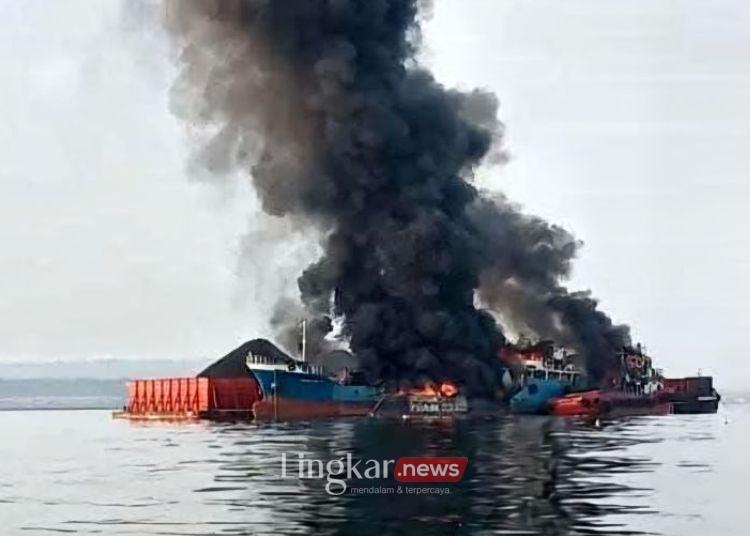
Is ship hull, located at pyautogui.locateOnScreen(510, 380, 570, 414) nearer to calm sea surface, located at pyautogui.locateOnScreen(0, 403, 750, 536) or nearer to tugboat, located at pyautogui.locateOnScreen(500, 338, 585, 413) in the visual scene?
tugboat, located at pyautogui.locateOnScreen(500, 338, 585, 413)

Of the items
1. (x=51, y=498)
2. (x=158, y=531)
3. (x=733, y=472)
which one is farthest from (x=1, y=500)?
(x=733, y=472)

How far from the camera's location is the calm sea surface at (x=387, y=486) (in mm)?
43969

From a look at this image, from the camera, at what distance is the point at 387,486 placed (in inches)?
2191

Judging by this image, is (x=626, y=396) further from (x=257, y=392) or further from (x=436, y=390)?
(x=257, y=392)

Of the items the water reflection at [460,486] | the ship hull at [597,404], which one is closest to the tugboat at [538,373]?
the ship hull at [597,404]

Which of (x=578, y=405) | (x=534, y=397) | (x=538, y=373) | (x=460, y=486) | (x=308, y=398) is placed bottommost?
(x=460, y=486)

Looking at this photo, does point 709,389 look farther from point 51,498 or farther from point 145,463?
point 51,498

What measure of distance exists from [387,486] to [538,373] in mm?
99704

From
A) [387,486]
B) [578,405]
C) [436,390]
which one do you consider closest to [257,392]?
[436,390]

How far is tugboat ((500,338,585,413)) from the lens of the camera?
150 meters

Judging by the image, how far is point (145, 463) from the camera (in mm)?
75625

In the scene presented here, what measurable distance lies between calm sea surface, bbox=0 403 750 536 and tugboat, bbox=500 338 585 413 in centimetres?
4532

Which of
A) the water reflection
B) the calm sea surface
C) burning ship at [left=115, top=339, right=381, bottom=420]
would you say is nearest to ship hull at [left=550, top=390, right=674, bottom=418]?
burning ship at [left=115, top=339, right=381, bottom=420]

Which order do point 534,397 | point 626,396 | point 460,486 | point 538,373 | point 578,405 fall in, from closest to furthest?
1. point 460,486
2. point 578,405
3. point 534,397
4. point 538,373
5. point 626,396
